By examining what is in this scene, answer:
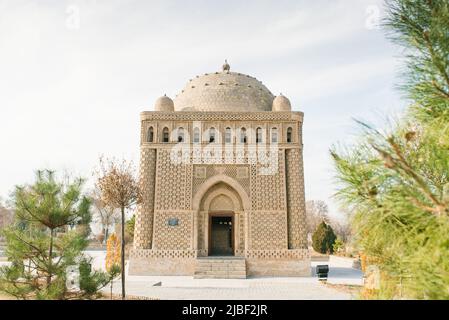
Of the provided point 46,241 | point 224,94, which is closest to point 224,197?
point 224,94

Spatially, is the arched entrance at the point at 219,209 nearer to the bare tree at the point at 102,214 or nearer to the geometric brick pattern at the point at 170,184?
the geometric brick pattern at the point at 170,184

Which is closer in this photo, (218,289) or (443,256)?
(443,256)

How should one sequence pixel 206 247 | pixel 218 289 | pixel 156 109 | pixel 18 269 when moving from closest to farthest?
1. pixel 18 269
2. pixel 218 289
3. pixel 206 247
4. pixel 156 109

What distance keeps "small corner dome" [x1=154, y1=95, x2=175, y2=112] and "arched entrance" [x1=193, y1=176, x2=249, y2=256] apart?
166 inches

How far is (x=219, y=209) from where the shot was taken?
16188 millimetres

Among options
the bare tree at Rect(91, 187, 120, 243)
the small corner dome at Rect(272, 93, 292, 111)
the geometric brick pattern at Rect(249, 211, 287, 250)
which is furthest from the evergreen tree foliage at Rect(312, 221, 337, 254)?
the bare tree at Rect(91, 187, 120, 243)

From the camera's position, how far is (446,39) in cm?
242

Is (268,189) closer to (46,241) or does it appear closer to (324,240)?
(46,241)

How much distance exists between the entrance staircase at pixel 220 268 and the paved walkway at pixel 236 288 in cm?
50

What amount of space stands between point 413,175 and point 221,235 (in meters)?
16.0

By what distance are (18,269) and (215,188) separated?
32.8 feet
